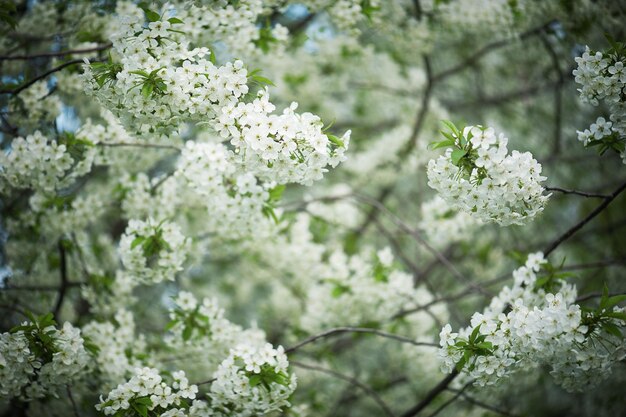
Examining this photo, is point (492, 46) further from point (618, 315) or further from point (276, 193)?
point (618, 315)

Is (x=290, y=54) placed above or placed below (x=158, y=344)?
above

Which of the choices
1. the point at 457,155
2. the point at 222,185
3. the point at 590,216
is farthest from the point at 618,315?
the point at 222,185

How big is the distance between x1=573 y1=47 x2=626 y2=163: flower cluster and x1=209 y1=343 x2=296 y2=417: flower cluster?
2264 mm

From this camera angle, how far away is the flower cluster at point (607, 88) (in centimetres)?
302

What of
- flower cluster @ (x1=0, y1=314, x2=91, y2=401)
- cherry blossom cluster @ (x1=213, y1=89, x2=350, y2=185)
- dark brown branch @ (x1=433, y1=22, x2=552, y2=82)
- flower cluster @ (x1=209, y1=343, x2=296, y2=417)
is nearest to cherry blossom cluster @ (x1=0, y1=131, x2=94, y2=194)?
flower cluster @ (x1=0, y1=314, x2=91, y2=401)

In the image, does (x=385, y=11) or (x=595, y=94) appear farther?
(x=385, y=11)

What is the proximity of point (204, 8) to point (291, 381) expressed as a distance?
260cm

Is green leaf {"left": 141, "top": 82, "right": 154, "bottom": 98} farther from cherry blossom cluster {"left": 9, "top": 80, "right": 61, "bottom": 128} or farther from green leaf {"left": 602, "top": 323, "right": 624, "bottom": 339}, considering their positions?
green leaf {"left": 602, "top": 323, "right": 624, "bottom": 339}

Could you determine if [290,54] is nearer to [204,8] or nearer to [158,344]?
[204,8]

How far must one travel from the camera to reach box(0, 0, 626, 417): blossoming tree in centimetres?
303

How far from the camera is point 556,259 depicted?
673 cm

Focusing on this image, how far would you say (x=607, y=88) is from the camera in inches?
120

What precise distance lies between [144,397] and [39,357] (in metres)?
0.73

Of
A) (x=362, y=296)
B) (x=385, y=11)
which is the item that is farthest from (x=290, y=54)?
(x=362, y=296)
